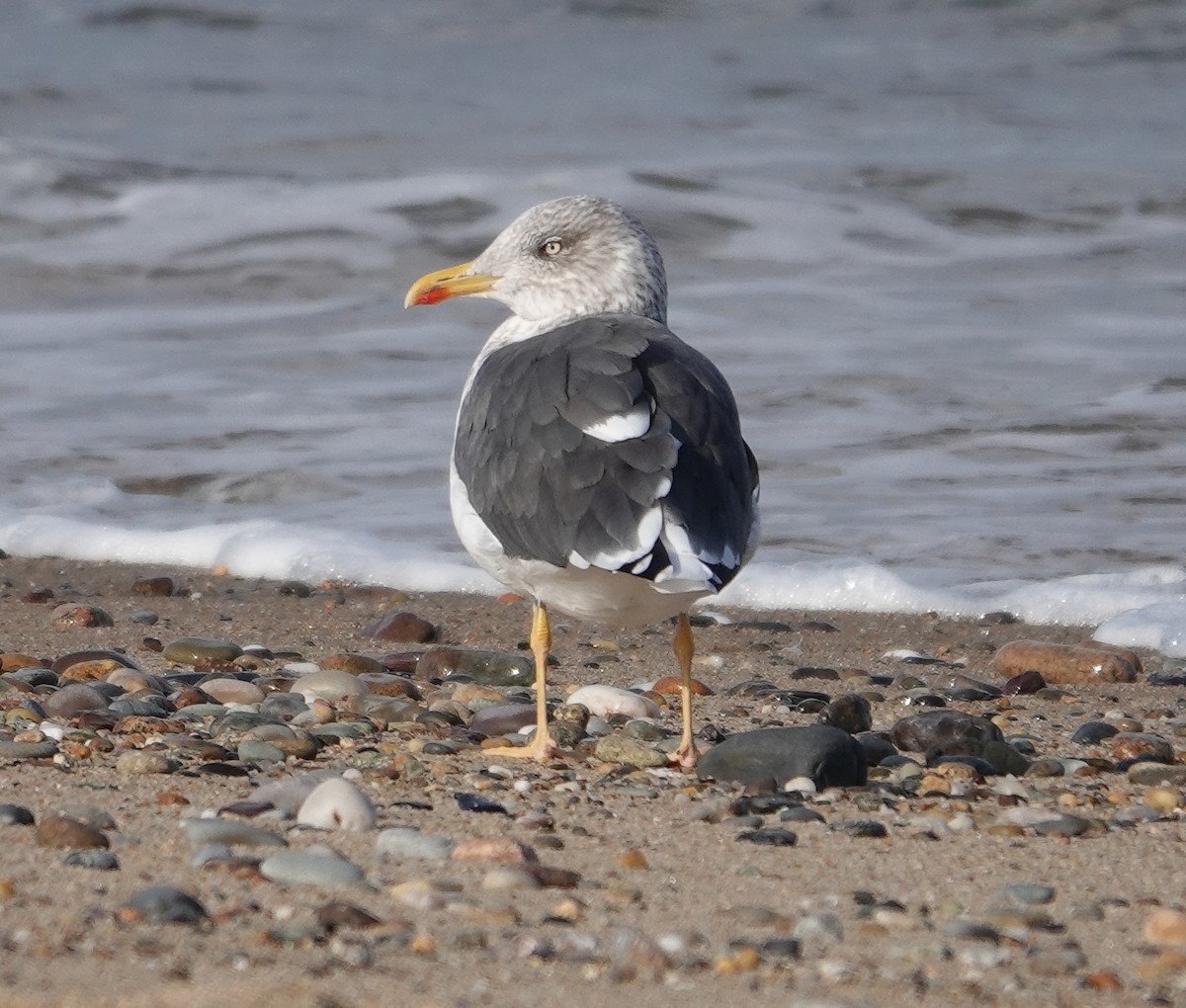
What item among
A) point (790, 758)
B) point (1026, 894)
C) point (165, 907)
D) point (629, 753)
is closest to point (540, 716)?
point (629, 753)

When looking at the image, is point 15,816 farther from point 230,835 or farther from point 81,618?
point 81,618

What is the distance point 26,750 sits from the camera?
13.6 feet

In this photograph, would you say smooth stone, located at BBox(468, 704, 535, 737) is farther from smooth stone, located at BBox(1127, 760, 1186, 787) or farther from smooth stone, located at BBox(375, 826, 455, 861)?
smooth stone, located at BBox(1127, 760, 1186, 787)

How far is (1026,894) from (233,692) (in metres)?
2.51

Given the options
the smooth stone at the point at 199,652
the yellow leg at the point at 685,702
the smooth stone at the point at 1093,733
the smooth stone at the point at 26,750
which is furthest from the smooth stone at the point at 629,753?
the smooth stone at the point at 199,652

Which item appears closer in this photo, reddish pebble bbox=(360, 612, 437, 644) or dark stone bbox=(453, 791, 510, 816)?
dark stone bbox=(453, 791, 510, 816)

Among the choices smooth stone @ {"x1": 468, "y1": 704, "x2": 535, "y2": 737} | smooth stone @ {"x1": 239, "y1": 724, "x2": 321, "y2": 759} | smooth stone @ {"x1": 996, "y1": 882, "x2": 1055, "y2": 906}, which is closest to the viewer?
smooth stone @ {"x1": 996, "y1": 882, "x2": 1055, "y2": 906}

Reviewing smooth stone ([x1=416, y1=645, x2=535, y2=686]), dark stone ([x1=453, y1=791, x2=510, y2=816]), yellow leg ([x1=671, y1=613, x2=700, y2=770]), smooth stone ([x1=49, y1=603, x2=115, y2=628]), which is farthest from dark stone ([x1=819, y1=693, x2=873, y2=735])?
smooth stone ([x1=49, y1=603, x2=115, y2=628])

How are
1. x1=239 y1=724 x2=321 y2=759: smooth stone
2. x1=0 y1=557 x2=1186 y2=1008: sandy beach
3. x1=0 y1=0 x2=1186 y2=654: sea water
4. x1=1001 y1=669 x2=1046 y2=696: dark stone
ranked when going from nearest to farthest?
x1=0 y1=557 x2=1186 y2=1008: sandy beach
x1=239 y1=724 x2=321 y2=759: smooth stone
x1=1001 y1=669 x2=1046 y2=696: dark stone
x1=0 y1=0 x2=1186 y2=654: sea water

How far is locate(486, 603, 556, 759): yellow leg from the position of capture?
177 inches

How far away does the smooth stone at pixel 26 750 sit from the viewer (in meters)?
4.11

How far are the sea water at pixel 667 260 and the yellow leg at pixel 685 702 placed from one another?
99.3 inches

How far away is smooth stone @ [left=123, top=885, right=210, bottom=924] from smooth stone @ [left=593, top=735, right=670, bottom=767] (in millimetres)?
1691

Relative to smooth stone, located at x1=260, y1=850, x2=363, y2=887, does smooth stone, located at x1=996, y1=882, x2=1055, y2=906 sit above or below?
below
